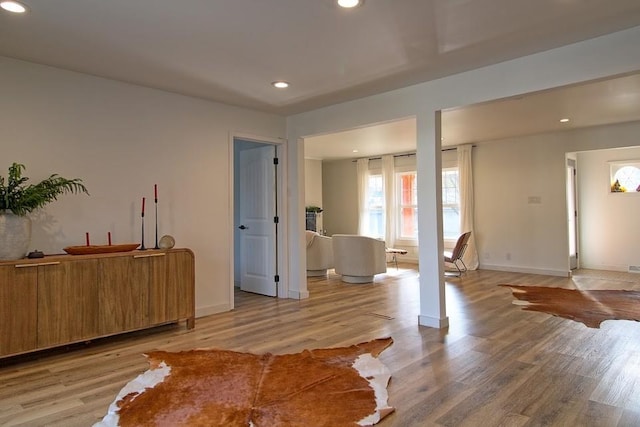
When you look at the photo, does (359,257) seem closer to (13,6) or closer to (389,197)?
(389,197)

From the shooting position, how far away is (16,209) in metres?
3.11

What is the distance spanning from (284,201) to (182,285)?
2.01 m

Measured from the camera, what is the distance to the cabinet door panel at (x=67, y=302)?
3156mm

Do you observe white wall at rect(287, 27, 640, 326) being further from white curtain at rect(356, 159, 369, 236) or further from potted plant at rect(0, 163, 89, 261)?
white curtain at rect(356, 159, 369, 236)

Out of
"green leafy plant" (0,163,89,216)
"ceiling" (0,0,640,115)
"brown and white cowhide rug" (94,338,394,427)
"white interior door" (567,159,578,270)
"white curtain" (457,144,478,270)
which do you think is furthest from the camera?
"white curtain" (457,144,478,270)

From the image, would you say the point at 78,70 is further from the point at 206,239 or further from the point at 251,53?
the point at 206,239

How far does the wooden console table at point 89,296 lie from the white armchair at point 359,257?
3154mm

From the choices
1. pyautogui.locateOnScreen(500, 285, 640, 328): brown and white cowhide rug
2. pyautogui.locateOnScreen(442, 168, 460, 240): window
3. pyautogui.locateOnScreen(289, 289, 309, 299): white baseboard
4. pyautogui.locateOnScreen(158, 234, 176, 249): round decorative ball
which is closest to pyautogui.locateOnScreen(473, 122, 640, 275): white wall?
pyautogui.locateOnScreen(442, 168, 460, 240): window

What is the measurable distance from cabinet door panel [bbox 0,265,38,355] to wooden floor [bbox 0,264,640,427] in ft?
0.67

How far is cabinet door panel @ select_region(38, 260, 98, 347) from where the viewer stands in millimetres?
3156

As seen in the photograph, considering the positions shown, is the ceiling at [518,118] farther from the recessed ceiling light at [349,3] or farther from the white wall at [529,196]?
the recessed ceiling light at [349,3]

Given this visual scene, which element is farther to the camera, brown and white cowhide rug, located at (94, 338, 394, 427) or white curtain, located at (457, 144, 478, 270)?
white curtain, located at (457, 144, 478, 270)

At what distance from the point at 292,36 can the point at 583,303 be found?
453 cm

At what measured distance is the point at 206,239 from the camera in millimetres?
4734
